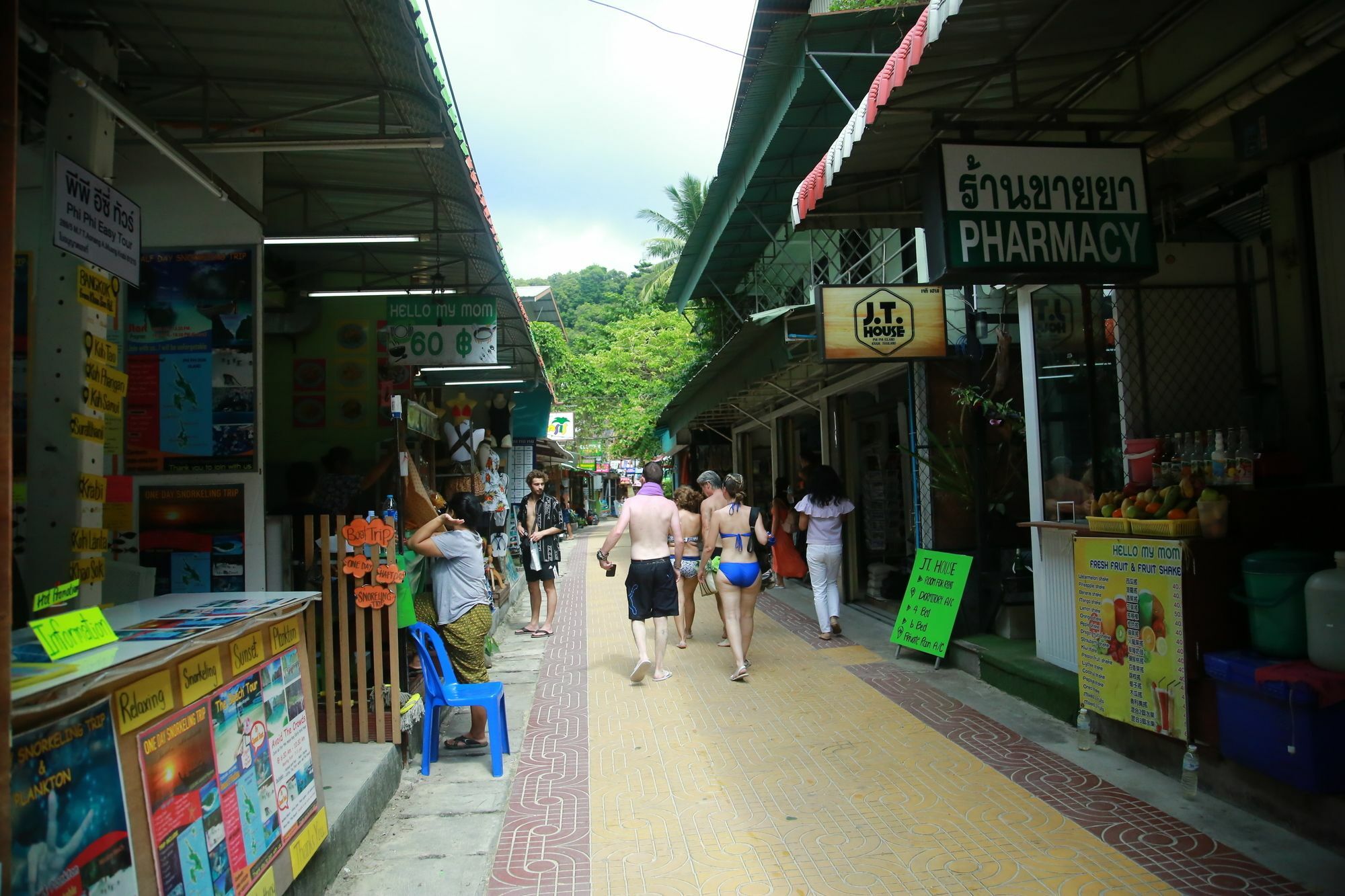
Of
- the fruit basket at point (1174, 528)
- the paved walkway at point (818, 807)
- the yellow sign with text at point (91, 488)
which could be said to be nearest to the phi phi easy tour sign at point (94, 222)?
the yellow sign with text at point (91, 488)

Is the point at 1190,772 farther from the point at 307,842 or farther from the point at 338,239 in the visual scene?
the point at 338,239

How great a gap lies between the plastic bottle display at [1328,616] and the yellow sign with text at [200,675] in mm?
4350

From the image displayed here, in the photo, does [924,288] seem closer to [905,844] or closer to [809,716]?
[809,716]

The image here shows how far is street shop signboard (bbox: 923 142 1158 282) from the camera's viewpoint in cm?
414

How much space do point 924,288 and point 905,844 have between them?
492cm

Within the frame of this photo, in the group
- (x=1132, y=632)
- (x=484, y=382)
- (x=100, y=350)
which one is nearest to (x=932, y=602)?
(x=1132, y=632)

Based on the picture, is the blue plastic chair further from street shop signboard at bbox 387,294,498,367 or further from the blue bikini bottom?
street shop signboard at bbox 387,294,498,367

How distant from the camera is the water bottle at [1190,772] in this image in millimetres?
4188

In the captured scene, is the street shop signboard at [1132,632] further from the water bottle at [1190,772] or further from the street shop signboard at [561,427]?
the street shop signboard at [561,427]

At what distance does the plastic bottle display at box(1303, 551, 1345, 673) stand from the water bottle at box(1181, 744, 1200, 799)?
2.57ft

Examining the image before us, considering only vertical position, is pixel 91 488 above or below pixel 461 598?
above

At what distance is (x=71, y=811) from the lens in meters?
1.97

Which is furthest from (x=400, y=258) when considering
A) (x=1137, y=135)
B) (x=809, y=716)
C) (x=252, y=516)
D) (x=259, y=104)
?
(x=1137, y=135)

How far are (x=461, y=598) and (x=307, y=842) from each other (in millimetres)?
2313
